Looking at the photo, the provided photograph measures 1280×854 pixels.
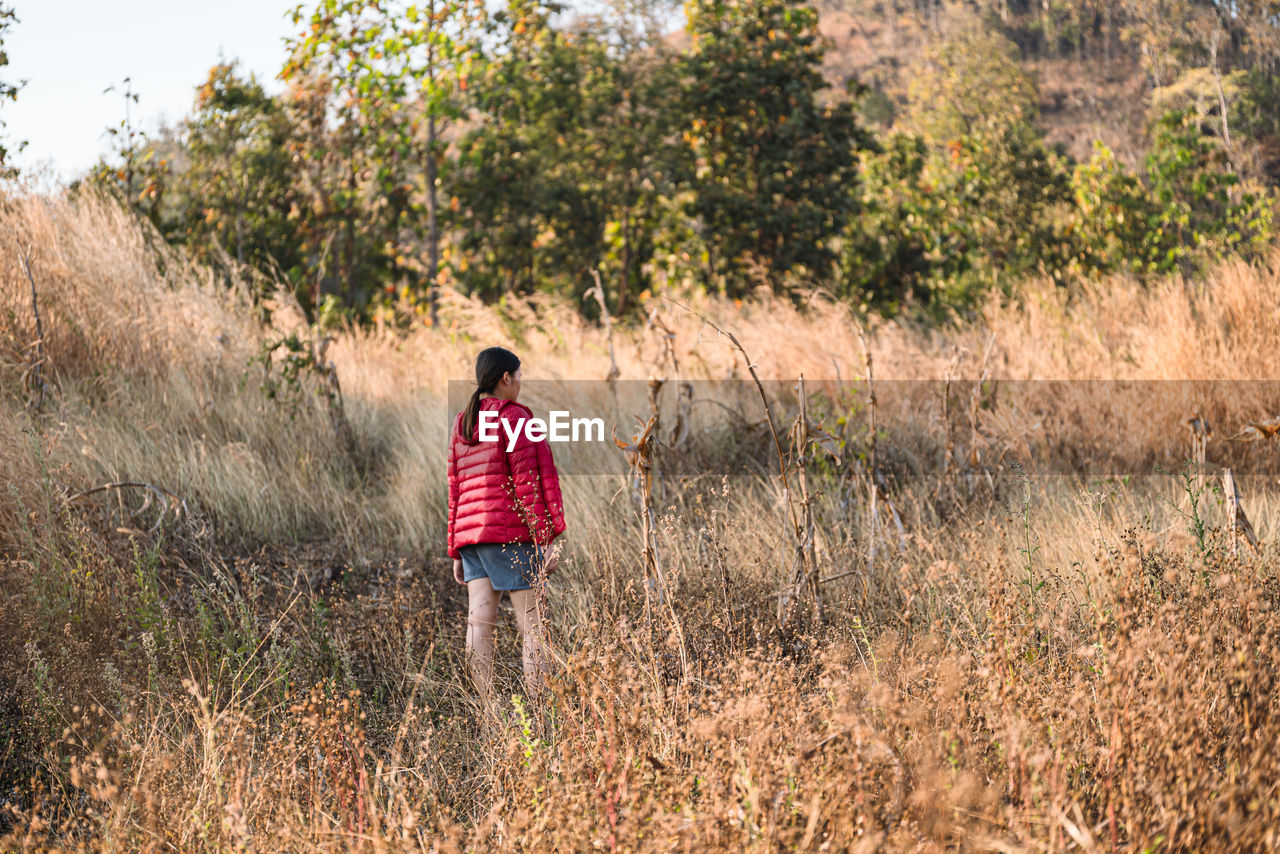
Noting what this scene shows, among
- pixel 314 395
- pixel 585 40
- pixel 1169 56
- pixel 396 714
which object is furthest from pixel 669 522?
pixel 1169 56

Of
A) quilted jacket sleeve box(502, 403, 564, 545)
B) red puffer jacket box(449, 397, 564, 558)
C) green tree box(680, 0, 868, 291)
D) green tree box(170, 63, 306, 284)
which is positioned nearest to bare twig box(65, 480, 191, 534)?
red puffer jacket box(449, 397, 564, 558)

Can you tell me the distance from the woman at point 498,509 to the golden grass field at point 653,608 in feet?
0.92

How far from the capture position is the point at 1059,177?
1112 centimetres

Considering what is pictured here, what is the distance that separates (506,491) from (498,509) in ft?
0.27

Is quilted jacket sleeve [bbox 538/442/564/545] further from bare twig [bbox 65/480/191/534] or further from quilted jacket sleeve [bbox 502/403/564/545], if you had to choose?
bare twig [bbox 65/480/191/534]

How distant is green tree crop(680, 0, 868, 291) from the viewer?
10.2 meters

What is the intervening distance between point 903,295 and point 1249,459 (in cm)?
551

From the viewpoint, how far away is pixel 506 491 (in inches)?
150

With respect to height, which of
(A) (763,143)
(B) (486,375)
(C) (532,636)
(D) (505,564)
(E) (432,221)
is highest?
(A) (763,143)

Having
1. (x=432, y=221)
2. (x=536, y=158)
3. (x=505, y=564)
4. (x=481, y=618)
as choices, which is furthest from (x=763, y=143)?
(x=481, y=618)

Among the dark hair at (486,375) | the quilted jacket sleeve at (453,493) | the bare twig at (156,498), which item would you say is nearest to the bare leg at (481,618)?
the quilted jacket sleeve at (453,493)

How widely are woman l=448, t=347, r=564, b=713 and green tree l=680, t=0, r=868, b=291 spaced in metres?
6.71

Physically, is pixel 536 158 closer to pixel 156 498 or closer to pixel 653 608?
pixel 156 498

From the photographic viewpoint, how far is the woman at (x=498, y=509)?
376 centimetres
